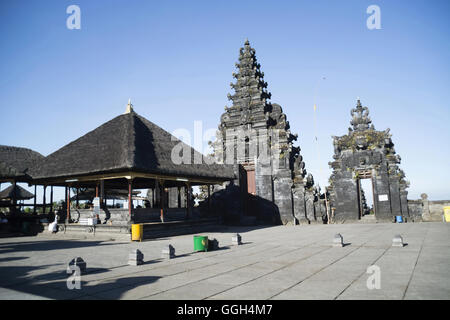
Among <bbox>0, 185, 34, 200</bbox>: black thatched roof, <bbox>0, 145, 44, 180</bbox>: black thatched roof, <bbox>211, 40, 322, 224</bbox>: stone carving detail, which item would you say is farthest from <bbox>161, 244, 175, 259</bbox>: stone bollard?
<bbox>0, 185, 34, 200</bbox>: black thatched roof

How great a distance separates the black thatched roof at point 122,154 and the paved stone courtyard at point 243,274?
6.49 m

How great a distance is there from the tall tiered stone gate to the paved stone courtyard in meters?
16.5

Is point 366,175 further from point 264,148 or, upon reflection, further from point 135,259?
point 135,259

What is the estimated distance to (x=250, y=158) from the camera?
29297 millimetres

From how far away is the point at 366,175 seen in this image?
27953 mm

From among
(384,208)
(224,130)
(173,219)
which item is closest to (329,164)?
(384,208)

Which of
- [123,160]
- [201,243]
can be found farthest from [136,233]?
[201,243]

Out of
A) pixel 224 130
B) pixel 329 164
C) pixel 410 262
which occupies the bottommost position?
pixel 410 262

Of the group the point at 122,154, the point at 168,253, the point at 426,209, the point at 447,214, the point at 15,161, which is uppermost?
the point at 15,161

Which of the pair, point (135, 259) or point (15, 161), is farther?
point (15, 161)

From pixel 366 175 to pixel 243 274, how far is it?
2401cm
